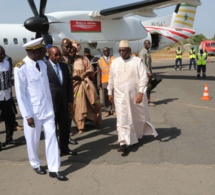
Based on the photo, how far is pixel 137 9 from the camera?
1485 centimetres

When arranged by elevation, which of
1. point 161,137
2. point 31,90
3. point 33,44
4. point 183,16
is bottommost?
point 161,137

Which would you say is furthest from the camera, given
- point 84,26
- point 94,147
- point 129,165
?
point 84,26

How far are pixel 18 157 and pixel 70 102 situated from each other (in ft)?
4.16

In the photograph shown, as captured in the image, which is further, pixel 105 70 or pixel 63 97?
pixel 105 70

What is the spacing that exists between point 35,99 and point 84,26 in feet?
40.4

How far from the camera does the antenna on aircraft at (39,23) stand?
1295cm

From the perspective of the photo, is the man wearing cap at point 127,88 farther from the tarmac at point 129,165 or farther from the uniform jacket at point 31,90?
the uniform jacket at point 31,90

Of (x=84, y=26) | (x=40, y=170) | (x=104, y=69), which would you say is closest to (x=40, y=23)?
(x=84, y=26)

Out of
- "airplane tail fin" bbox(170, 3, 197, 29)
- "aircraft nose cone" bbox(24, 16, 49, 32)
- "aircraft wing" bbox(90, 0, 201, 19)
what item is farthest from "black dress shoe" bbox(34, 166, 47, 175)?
"airplane tail fin" bbox(170, 3, 197, 29)

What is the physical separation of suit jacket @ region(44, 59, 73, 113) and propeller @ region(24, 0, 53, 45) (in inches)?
348

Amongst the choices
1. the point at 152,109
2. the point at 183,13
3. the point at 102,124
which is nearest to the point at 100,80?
the point at 102,124

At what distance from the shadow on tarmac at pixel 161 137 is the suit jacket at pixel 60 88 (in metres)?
1.29

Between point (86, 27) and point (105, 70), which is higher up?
point (86, 27)

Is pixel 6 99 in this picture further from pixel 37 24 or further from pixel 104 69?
pixel 37 24
